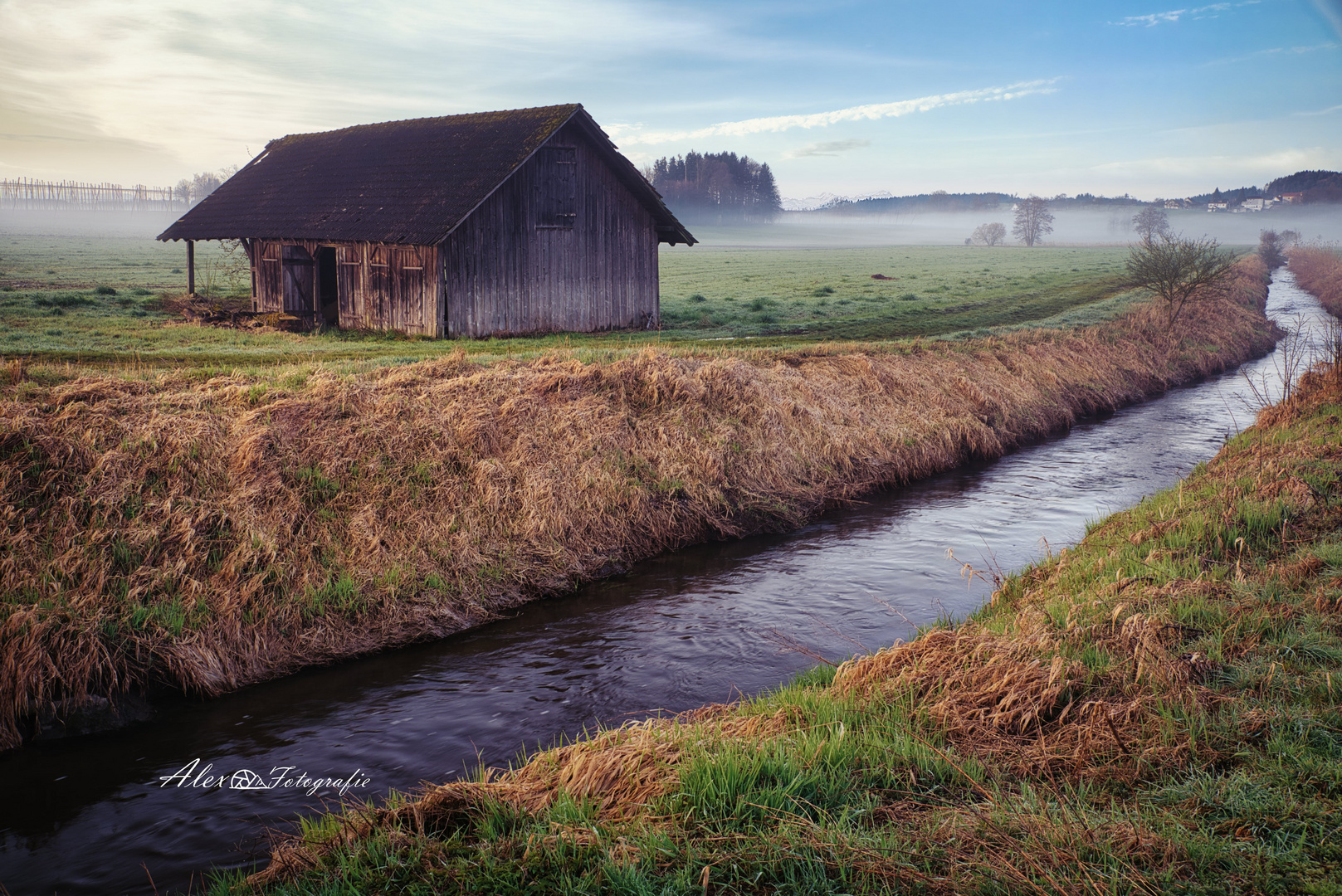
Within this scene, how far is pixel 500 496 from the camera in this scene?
475 inches

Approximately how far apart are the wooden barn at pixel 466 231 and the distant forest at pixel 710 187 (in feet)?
536

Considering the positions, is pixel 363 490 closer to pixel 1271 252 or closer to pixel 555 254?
pixel 555 254

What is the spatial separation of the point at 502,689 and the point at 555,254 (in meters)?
18.3

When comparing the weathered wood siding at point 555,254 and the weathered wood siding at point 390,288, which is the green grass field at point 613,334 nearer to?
the weathered wood siding at point 390,288

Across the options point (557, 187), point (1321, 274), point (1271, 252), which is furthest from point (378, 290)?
point (1271, 252)

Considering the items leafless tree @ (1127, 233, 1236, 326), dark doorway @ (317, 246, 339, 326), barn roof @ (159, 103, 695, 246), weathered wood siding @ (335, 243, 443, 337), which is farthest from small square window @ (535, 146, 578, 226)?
leafless tree @ (1127, 233, 1236, 326)

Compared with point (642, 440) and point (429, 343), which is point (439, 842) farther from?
point (429, 343)

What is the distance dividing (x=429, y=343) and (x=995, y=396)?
13815 millimetres

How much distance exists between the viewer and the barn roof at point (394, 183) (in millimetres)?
23156

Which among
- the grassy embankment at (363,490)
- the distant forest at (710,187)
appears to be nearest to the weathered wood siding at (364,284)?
the grassy embankment at (363,490)

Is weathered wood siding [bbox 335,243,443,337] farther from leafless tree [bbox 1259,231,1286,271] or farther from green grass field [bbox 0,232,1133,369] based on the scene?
leafless tree [bbox 1259,231,1286,271]

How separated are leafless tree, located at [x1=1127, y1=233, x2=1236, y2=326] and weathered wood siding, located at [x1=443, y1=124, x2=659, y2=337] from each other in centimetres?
1901

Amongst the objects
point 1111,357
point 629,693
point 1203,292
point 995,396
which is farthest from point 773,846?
point 1203,292

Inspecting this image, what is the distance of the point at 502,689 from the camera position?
8.45 metres
